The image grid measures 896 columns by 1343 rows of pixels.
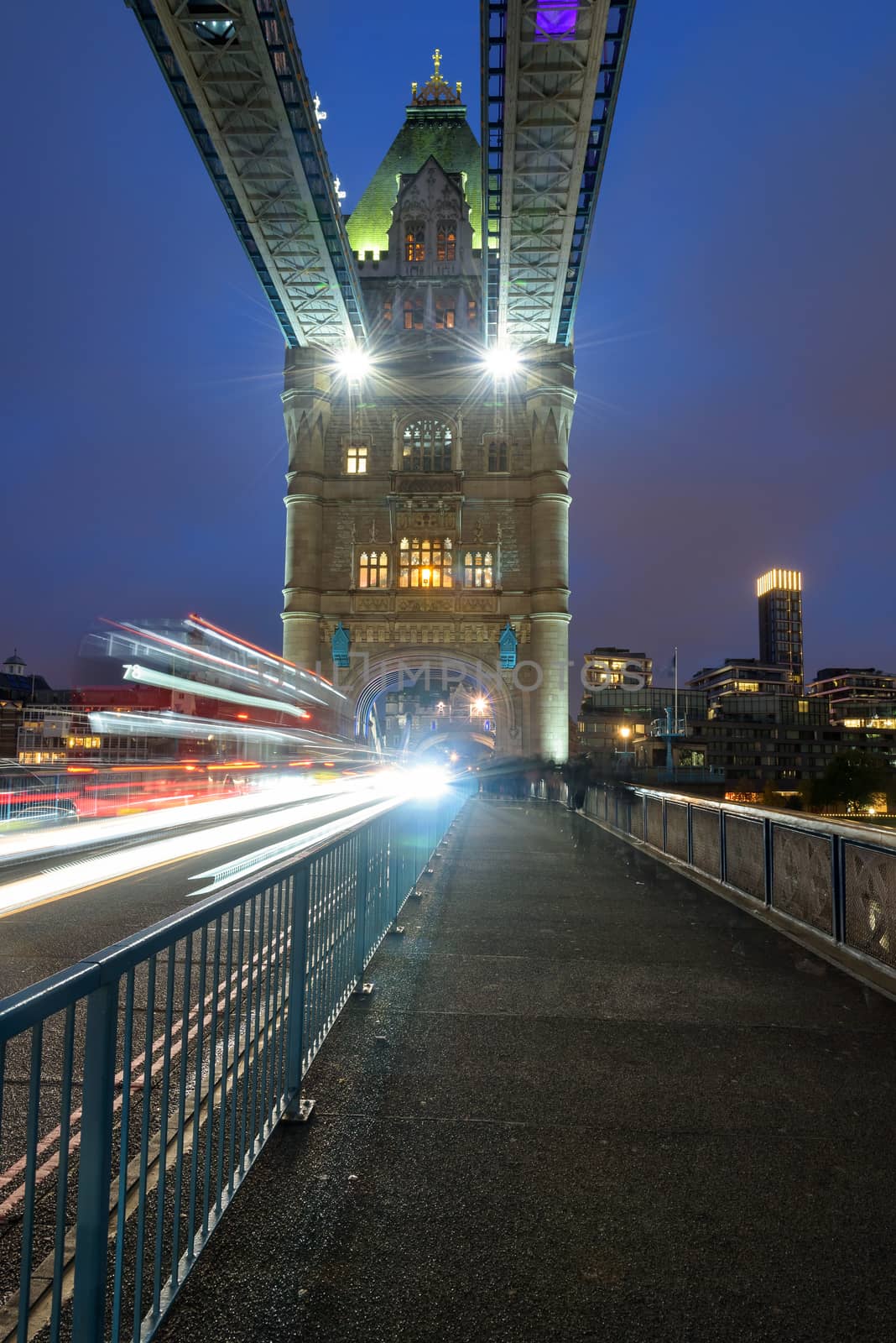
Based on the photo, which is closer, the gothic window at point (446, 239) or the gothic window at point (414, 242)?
the gothic window at point (414, 242)

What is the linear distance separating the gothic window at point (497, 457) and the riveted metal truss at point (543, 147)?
4800 mm

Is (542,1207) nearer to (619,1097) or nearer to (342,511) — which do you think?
(619,1097)

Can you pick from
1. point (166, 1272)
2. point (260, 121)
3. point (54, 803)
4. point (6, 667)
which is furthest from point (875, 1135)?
point (6, 667)

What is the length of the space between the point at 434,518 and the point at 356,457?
5003 millimetres

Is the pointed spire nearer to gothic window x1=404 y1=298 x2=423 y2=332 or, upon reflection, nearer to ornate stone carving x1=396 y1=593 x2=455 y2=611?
gothic window x1=404 y1=298 x2=423 y2=332

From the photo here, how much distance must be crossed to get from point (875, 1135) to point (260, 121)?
1323 inches

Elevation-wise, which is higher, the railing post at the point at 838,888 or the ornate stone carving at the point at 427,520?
the ornate stone carving at the point at 427,520

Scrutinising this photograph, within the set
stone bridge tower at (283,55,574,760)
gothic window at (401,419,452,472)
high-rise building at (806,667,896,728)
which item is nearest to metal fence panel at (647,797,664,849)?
stone bridge tower at (283,55,574,760)

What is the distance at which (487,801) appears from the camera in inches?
1315

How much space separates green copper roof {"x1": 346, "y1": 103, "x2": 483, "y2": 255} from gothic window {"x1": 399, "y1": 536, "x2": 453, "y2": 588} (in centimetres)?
1749

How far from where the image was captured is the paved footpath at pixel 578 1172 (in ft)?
8.78

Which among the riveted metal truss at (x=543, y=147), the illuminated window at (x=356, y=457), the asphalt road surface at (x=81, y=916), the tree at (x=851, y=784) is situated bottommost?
the tree at (x=851, y=784)

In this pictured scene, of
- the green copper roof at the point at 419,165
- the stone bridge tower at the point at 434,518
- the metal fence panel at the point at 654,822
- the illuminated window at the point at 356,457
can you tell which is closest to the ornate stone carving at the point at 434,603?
the stone bridge tower at the point at 434,518

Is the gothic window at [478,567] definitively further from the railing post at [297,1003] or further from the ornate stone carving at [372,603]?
the railing post at [297,1003]
